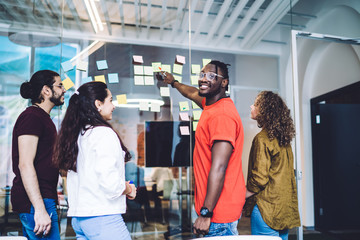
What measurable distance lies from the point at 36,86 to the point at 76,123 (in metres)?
0.67

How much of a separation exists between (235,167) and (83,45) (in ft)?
6.88

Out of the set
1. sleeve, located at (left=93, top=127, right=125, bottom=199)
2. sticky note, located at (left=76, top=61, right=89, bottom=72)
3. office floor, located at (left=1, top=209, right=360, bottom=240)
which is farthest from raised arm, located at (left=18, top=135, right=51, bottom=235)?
office floor, located at (left=1, top=209, right=360, bottom=240)

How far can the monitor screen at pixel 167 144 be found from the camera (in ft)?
10.5

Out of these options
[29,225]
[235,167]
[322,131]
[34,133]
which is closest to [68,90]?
[34,133]

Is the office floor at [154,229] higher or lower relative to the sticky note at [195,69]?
lower

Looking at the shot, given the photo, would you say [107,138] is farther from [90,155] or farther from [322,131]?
[322,131]

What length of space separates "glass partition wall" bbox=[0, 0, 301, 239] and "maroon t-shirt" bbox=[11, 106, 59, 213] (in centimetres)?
119

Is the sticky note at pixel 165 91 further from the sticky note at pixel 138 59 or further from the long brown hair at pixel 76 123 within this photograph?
the long brown hair at pixel 76 123

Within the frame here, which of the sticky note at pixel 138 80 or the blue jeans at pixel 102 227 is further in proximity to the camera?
the sticky note at pixel 138 80

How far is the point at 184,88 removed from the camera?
2.64 metres

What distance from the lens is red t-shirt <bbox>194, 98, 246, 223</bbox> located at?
5.26ft

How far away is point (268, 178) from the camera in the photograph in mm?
1957

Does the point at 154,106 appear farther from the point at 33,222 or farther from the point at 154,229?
the point at 33,222

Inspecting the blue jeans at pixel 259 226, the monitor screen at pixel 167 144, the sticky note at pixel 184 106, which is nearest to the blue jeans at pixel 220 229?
the blue jeans at pixel 259 226
